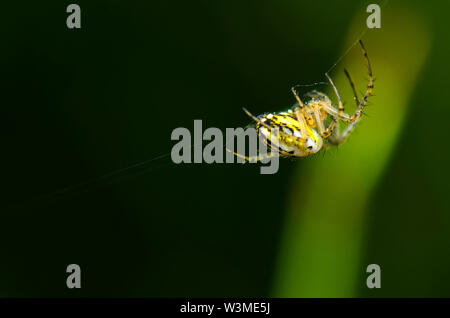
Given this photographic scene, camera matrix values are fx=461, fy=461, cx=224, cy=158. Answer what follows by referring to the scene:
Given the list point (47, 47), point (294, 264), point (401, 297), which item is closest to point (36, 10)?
point (47, 47)

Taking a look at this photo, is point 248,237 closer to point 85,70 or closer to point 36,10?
point 85,70

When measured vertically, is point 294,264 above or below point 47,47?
below

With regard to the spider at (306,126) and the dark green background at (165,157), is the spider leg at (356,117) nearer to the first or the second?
the spider at (306,126)

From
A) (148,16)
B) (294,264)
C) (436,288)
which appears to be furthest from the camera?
(148,16)

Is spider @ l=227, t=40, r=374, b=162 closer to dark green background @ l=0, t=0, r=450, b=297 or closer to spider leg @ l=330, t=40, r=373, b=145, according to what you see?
spider leg @ l=330, t=40, r=373, b=145

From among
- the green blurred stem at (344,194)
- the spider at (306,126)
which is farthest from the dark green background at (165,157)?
the spider at (306,126)

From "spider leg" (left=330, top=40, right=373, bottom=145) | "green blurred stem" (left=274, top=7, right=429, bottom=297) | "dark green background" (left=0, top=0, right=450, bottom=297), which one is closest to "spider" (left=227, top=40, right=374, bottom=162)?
"spider leg" (left=330, top=40, right=373, bottom=145)

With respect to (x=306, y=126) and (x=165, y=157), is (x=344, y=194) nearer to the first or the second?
(x=306, y=126)
